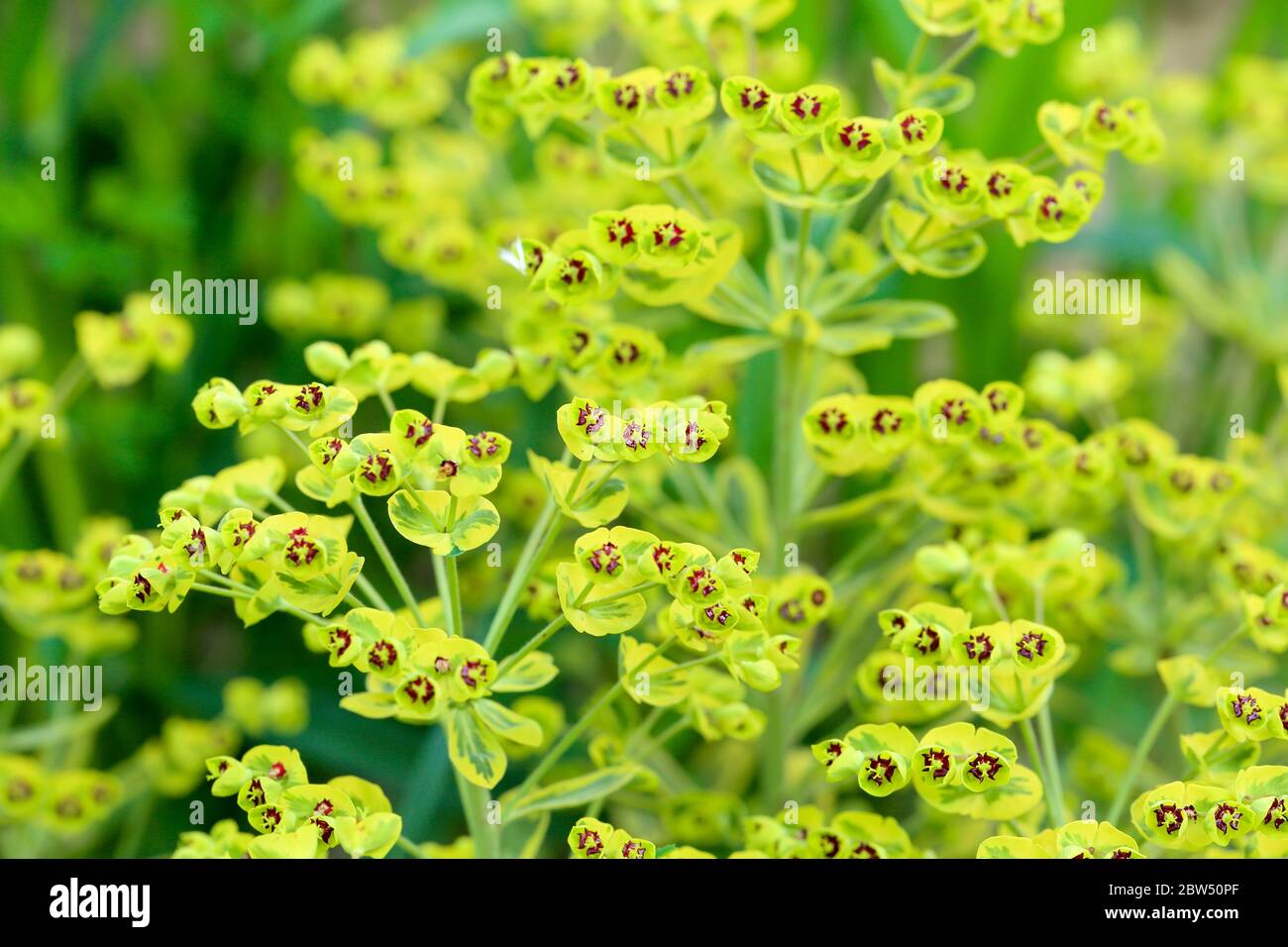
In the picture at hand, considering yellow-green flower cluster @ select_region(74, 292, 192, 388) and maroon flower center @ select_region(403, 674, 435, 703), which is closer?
maroon flower center @ select_region(403, 674, 435, 703)

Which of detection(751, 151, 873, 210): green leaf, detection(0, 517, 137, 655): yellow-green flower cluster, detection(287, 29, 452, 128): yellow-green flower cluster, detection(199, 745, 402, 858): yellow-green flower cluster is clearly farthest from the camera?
detection(287, 29, 452, 128): yellow-green flower cluster

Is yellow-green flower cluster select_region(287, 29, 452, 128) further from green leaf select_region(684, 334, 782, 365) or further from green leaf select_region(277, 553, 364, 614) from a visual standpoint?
green leaf select_region(277, 553, 364, 614)

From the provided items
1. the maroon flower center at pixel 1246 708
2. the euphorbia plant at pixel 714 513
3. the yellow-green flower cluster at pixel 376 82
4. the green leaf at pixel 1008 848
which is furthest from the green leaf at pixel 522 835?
the yellow-green flower cluster at pixel 376 82

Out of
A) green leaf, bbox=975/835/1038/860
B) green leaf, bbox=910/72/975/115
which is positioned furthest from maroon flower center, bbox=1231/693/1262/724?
green leaf, bbox=910/72/975/115

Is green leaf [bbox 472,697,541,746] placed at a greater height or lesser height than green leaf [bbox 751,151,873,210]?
lesser

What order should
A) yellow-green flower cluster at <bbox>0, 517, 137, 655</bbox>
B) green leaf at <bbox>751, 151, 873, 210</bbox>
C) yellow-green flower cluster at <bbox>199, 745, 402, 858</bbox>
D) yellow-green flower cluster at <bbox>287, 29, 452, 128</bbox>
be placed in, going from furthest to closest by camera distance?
yellow-green flower cluster at <bbox>287, 29, 452, 128</bbox>
yellow-green flower cluster at <bbox>0, 517, 137, 655</bbox>
green leaf at <bbox>751, 151, 873, 210</bbox>
yellow-green flower cluster at <bbox>199, 745, 402, 858</bbox>

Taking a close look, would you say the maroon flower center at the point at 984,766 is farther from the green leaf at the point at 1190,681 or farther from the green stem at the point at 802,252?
the green stem at the point at 802,252

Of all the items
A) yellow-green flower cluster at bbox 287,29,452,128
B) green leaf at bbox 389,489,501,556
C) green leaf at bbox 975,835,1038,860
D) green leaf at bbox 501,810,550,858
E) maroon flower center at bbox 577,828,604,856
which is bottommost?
green leaf at bbox 501,810,550,858
